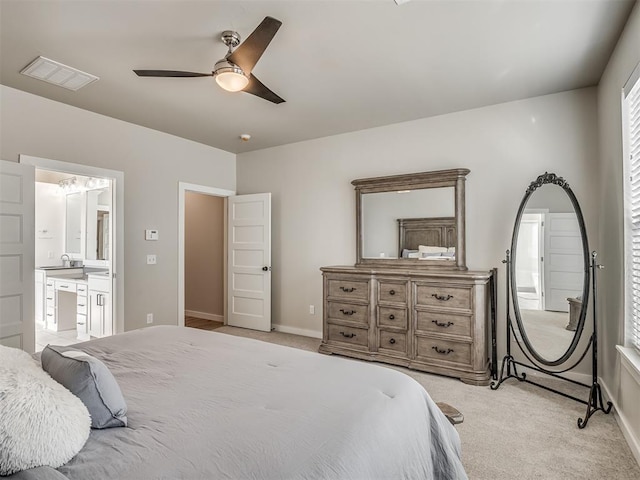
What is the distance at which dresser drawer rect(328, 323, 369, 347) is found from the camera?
3691 millimetres

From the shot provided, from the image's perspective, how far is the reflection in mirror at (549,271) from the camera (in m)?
2.87

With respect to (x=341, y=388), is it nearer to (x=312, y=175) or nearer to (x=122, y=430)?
(x=122, y=430)

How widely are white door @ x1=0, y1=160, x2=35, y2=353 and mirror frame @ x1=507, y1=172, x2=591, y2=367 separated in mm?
4300

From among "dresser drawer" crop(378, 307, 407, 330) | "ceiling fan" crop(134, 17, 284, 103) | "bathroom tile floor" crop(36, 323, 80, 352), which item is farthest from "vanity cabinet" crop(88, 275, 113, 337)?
"dresser drawer" crop(378, 307, 407, 330)

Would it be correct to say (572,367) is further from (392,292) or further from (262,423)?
(262,423)

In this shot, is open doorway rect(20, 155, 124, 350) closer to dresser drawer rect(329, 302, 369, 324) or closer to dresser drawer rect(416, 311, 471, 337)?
dresser drawer rect(329, 302, 369, 324)

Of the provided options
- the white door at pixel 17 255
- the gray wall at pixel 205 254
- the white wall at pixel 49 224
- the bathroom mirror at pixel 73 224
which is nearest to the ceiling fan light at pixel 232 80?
the white door at pixel 17 255

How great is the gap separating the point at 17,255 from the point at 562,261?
Answer: 181 inches

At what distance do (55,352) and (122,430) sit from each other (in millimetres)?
479

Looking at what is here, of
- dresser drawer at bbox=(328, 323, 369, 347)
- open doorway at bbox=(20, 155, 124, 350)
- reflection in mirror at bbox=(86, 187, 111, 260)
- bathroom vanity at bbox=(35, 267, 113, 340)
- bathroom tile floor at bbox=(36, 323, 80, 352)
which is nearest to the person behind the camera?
dresser drawer at bbox=(328, 323, 369, 347)

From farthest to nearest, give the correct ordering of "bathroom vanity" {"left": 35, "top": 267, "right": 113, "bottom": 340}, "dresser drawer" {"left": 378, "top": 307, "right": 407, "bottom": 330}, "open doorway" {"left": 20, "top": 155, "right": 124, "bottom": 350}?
"bathroom vanity" {"left": 35, "top": 267, "right": 113, "bottom": 340}, "open doorway" {"left": 20, "top": 155, "right": 124, "bottom": 350}, "dresser drawer" {"left": 378, "top": 307, "right": 407, "bottom": 330}

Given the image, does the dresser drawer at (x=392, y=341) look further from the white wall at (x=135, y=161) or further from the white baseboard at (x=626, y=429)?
the white wall at (x=135, y=161)

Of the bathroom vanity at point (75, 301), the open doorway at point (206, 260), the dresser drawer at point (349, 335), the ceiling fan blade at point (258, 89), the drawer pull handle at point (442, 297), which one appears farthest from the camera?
the open doorway at point (206, 260)

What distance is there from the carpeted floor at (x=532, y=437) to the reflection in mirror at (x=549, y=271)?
1.63 ft
